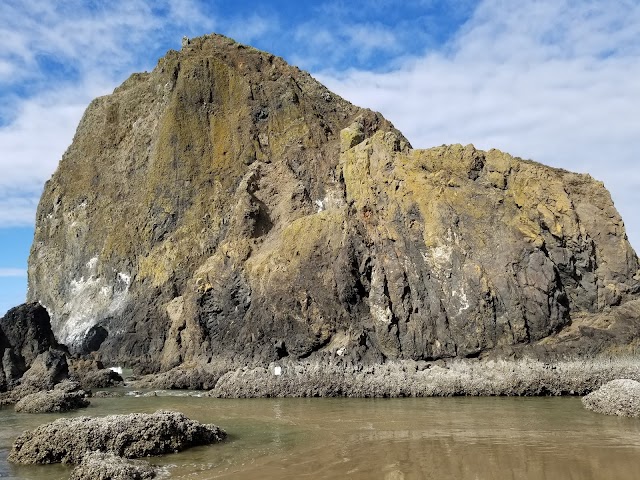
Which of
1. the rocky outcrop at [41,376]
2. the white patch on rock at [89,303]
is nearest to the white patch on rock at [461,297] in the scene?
the rocky outcrop at [41,376]

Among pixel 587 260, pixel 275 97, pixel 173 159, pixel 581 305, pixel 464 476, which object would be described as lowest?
pixel 464 476

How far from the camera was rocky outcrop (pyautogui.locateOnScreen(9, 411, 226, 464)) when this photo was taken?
13.3 metres

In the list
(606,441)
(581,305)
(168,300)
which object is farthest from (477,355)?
(168,300)

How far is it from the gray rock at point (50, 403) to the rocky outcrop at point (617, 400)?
61.0 ft

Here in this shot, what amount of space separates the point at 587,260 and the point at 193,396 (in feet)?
63.1

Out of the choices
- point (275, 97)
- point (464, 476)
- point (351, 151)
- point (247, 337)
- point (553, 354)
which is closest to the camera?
Answer: point (464, 476)

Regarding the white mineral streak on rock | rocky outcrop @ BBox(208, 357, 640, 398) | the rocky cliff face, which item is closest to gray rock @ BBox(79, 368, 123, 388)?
the rocky cliff face

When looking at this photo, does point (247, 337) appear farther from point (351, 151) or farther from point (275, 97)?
point (275, 97)

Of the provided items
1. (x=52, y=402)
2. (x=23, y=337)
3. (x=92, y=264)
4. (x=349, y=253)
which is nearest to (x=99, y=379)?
(x=23, y=337)

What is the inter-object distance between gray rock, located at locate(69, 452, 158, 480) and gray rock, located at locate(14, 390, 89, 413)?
11.5 metres

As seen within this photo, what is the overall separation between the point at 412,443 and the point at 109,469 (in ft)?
22.0

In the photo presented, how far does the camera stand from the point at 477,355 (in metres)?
25.5

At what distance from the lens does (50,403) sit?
2219 centimetres

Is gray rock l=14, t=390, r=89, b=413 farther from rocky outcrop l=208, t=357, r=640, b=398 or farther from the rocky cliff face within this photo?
the rocky cliff face
